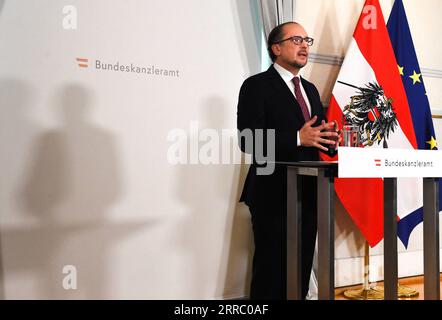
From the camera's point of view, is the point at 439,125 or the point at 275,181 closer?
the point at 275,181

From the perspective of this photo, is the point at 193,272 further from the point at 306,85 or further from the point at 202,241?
the point at 306,85

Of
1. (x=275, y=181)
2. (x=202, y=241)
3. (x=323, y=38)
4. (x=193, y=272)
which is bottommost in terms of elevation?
(x=193, y=272)

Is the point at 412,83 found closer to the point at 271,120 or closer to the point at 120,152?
the point at 271,120

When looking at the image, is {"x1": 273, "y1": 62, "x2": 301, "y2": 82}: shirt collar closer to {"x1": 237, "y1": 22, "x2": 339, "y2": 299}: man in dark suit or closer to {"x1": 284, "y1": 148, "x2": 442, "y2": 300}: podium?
{"x1": 237, "y1": 22, "x2": 339, "y2": 299}: man in dark suit

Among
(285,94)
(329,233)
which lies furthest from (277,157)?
(329,233)

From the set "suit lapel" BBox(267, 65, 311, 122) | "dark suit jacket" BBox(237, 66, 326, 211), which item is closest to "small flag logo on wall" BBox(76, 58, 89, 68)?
"dark suit jacket" BBox(237, 66, 326, 211)

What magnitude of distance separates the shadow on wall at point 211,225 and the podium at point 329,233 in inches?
38.3

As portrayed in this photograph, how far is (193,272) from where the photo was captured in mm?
2660

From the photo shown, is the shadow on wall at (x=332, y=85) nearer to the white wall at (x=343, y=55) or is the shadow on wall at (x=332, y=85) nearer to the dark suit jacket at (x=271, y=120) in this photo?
the white wall at (x=343, y=55)

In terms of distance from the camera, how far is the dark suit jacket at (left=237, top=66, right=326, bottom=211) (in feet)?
6.82

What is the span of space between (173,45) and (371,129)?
4.74ft

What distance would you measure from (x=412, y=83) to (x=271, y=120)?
1.62 metres
